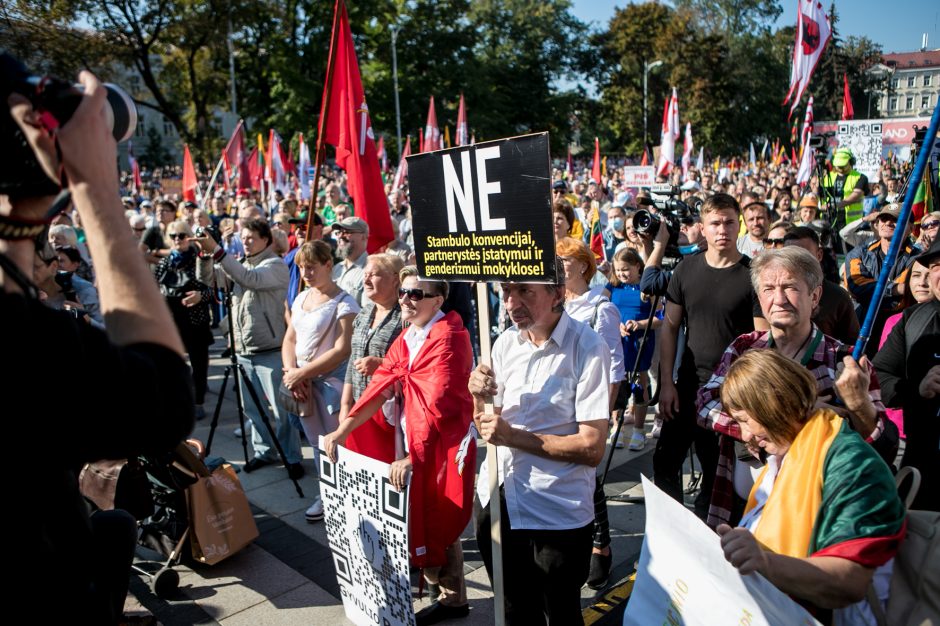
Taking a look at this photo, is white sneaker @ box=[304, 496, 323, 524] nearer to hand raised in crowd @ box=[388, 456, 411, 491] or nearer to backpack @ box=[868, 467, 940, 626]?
hand raised in crowd @ box=[388, 456, 411, 491]

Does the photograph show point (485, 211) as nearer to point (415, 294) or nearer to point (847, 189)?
point (415, 294)

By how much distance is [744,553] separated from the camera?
1.92 m

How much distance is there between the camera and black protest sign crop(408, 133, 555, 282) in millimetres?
2561

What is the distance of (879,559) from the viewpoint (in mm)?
1878

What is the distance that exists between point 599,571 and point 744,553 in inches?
85.9

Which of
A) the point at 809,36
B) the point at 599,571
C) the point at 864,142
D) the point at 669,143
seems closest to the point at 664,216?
the point at 599,571

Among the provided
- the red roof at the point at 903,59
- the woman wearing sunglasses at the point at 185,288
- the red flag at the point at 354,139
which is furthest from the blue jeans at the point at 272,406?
the red roof at the point at 903,59

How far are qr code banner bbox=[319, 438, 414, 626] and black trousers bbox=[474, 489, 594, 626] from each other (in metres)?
0.46

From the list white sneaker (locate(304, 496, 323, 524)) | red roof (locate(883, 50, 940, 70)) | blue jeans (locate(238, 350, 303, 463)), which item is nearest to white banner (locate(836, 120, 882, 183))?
blue jeans (locate(238, 350, 303, 463))

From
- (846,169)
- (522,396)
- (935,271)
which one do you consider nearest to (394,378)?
(522,396)

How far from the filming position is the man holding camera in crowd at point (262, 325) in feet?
18.8

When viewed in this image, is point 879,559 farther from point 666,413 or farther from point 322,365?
point 322,365

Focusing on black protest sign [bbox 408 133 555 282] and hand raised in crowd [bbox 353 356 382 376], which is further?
hand raised in crowd [bbox 353 356 382 376]

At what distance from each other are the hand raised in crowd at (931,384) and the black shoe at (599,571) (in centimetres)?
188
